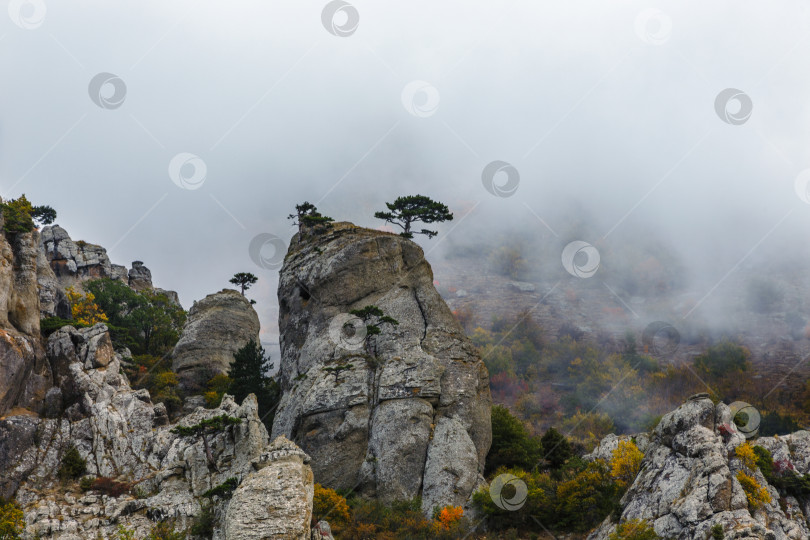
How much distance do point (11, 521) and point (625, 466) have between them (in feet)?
114

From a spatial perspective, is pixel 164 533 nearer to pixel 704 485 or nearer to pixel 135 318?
pixel 704 485

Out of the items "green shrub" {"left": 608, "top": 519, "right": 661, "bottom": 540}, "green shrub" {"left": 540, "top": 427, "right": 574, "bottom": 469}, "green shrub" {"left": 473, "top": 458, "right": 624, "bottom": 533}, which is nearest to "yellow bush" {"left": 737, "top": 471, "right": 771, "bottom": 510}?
"green shrub" {"left": 608, "top": 519, "right": 661, "bottom": 540}

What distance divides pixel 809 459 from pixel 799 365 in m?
128

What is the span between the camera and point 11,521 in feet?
108

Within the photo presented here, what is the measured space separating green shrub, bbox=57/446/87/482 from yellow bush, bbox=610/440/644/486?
32570mm

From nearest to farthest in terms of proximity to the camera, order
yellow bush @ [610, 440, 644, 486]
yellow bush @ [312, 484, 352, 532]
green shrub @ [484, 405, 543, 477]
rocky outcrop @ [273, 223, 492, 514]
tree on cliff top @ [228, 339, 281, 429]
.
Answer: yellow bush @ [312, 484, 352, 532] → yellow bush @ [610, 440, 644, 486] → rocky outcrop @ [273, 223, 492, 514] → green shrub @ [484, 405, 543, 477] → tree on cliff top @ [228, 339, 281, 429]

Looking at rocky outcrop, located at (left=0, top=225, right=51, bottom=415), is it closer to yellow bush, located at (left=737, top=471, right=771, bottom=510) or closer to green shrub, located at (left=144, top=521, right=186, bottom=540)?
green shrub, located at (left=144, top=521, right=186, bottom=540)

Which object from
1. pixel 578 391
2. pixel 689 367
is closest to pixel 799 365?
pixel 689 367

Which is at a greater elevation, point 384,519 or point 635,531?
point 384,519

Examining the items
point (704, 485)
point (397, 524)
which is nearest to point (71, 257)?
point (397, 524)

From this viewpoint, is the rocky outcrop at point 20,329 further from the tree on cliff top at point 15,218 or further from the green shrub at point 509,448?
the green shrub at point 509,448

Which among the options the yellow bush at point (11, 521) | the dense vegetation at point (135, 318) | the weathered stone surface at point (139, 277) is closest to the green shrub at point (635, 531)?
the yellow bush at point (11, 521)

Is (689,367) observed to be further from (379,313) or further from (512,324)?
(379,313)

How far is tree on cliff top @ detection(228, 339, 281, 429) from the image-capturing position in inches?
2250
